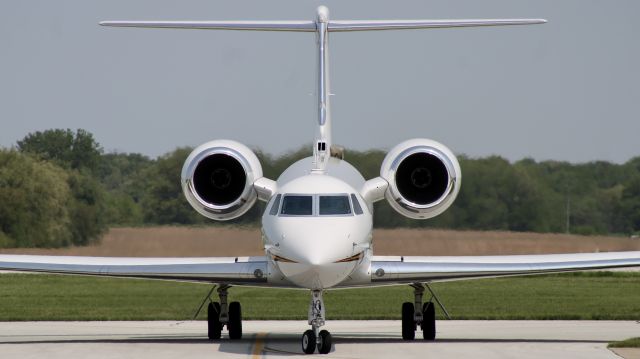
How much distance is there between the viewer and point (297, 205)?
59.1 feet

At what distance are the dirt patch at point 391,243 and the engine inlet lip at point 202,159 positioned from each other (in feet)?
29.9

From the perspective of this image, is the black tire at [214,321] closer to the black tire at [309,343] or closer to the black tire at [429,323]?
the black tire at [429,323]

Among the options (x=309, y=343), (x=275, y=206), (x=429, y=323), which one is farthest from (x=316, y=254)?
(x=429, y=323)

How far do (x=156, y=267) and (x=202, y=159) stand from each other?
1.96 metres

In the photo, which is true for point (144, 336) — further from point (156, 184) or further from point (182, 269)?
point (156, 184)

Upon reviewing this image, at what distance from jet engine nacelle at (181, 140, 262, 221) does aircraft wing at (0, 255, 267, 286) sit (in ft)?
3.67

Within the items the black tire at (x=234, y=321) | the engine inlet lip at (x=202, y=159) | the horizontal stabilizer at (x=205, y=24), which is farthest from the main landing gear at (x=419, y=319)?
the horizontal stabilizer at (x=205, y=24)

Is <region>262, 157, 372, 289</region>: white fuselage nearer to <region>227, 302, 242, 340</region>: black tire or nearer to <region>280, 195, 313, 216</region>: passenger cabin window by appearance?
<region>280, 195, 313, 216</region>: passenger cabin window

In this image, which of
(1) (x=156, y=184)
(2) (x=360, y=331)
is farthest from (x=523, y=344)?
(1) (x=156, y=184)

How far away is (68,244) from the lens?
44125mm

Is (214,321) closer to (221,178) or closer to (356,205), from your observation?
(221,178)

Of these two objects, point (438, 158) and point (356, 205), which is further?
point (438, 158)

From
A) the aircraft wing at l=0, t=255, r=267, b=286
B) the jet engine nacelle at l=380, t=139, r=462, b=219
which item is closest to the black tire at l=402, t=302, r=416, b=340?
the jet engine nacelle at l=380, t=139, r=462, b=219

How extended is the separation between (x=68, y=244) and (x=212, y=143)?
24.6 meters
